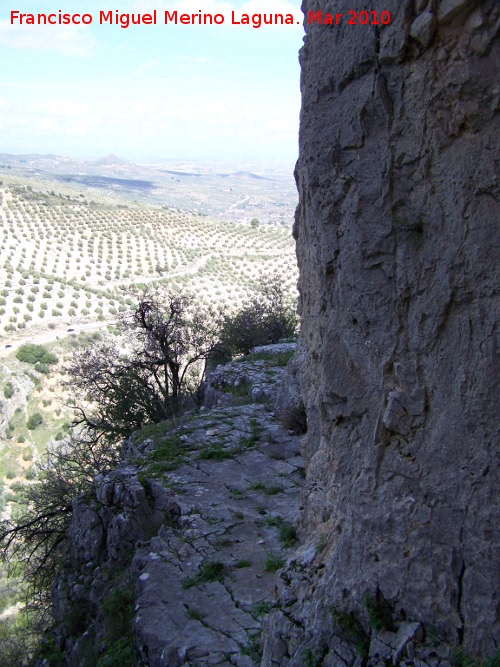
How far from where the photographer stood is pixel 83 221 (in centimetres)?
4678

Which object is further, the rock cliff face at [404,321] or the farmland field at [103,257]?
the farmland field at [103,257]

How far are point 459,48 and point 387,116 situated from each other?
1.77 ft

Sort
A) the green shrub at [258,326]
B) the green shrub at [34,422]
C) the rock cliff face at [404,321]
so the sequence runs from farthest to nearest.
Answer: the green shrub at [34,422] < the green shrub at [258,326] < the rock cliff face at [404,321]

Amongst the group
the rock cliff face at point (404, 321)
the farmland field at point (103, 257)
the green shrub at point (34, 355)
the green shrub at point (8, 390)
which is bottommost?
the green shrub at point (8, 390)

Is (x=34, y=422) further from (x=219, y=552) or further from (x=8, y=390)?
(x=219, y=552)

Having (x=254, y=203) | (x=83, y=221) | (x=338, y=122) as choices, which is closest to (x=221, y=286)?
(x=83, y=221)

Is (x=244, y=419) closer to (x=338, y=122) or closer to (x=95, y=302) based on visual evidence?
(x=338, y=122)

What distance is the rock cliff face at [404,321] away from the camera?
10.1ft

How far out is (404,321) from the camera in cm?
351

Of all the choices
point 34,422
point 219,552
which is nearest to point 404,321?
point 219,552

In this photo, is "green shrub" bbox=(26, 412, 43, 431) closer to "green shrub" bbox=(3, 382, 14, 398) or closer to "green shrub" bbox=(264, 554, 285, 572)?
"green shrub" bbox=(3, 382, 14, 398)

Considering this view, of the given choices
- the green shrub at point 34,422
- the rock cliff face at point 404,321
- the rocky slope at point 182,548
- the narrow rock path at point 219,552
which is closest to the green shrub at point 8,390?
the green shrub at point 34,422

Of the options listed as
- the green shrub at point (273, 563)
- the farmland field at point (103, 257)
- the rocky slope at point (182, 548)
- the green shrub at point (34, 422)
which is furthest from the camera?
the farmland field at point (103, 257)

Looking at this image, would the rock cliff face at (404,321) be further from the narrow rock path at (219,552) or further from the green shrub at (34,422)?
the green shrub at (34,422)
